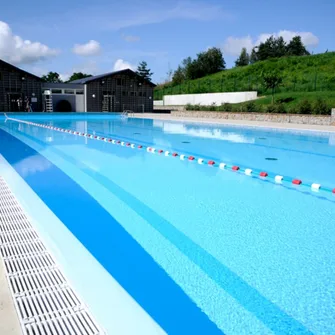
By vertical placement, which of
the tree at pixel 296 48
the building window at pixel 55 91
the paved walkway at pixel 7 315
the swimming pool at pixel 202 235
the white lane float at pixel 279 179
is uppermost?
the tree at pixel 296 48

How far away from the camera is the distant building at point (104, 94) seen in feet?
87.7

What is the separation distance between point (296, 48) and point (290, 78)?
29776 millimetres

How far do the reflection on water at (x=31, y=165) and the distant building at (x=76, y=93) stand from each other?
19.4 meters

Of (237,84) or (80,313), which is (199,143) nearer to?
(80,313)

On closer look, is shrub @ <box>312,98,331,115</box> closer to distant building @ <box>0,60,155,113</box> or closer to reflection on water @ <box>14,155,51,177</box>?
reflection on water @ <box>14,155,51,177</box>

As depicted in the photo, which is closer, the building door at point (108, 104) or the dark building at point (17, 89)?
the dark building at point (17, 89)

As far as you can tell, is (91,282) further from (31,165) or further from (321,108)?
(321,108)

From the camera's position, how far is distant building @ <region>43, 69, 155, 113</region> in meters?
26.7

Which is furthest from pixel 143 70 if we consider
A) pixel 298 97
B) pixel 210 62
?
pixel 298 97

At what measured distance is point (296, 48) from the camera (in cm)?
5384

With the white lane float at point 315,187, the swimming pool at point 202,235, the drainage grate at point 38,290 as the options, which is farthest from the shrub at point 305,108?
the drainage grate at point 38,290

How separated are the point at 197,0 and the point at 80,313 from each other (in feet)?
44.7

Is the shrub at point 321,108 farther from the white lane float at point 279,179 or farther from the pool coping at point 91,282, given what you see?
the pool coping at point 91,282

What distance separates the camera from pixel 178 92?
1452 inches
